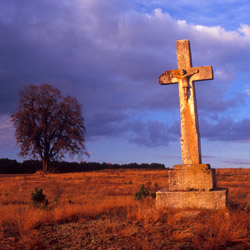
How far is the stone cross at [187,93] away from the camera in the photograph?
7.81m

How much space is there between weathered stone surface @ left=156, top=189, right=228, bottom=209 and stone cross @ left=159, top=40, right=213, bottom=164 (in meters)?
0.92

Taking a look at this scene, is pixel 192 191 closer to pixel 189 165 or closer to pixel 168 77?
pixel 189 165

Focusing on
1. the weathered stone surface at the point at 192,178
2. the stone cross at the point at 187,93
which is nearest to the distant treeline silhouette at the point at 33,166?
the stone cross at the point at 187,93

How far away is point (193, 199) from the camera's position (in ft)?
23.4

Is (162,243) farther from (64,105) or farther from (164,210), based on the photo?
(64,105)

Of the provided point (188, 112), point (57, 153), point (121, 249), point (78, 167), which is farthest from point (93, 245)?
point (78, 167)

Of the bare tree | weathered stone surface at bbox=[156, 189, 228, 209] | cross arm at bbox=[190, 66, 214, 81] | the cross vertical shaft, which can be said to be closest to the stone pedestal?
weathered stone surface at bbox=[156, 189, 228, 209]

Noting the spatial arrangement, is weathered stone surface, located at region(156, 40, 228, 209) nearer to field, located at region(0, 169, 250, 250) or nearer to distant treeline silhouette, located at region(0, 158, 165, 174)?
field, located at region(0, 169, 250, 250)

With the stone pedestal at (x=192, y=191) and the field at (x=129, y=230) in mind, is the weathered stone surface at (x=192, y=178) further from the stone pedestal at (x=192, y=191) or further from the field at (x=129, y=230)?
the field at (x=129, y=230)

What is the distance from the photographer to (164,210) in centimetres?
673

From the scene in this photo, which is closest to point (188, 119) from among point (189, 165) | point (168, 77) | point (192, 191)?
point (189, 165)

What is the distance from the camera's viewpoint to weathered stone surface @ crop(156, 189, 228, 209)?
696cm

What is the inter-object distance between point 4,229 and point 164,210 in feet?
10.7

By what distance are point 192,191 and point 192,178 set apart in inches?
14.0
